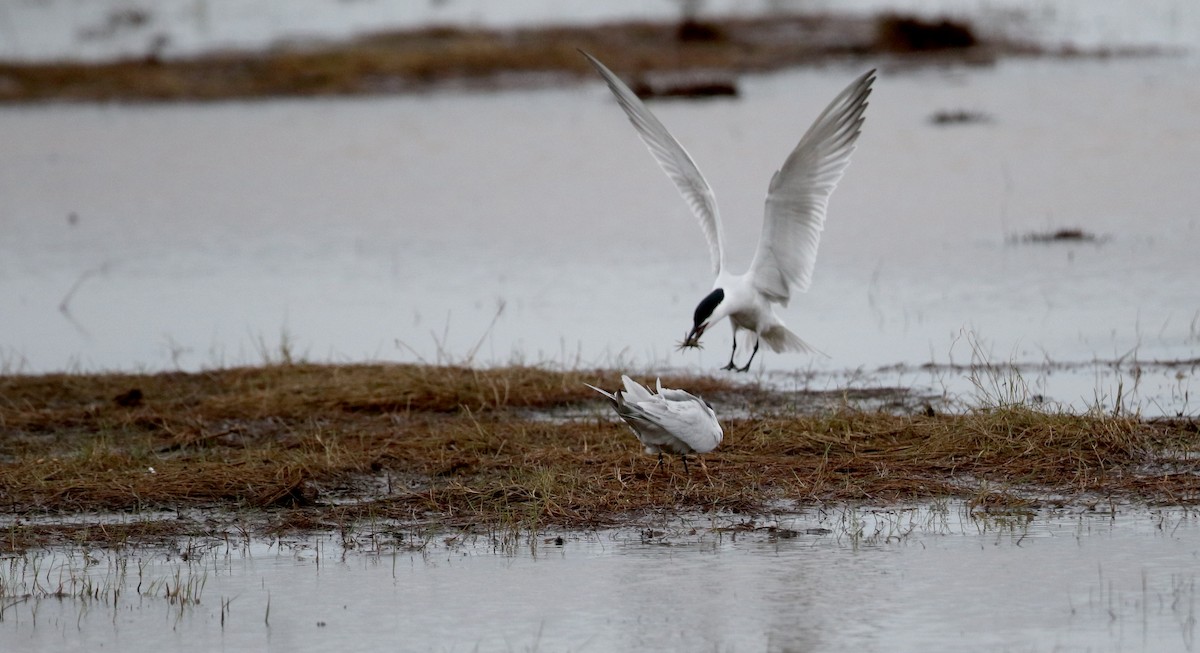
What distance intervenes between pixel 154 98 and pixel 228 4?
8.04 m

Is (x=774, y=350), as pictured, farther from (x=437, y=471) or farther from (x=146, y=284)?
(x=146, y=284)

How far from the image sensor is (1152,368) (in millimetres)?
9492

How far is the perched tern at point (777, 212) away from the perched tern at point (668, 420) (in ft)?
5.38

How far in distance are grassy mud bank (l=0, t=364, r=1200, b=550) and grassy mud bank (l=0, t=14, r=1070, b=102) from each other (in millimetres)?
19293

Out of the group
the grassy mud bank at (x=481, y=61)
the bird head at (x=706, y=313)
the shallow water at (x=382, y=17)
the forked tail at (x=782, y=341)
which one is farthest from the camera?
the shallow water at (x=382, y=17)

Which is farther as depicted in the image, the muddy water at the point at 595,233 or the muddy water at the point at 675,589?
the muddy water at the point at 595,233

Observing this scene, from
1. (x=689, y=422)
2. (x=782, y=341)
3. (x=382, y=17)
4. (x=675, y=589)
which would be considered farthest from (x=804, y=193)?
(x=382, y=17)

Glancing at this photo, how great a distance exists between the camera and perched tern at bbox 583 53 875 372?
29.4ft

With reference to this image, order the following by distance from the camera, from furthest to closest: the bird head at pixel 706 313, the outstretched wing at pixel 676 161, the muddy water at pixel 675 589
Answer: the outstretched wing at pixel 676 161 → the bird head at pixel 706 313 → the muddy water at pixel 675 589

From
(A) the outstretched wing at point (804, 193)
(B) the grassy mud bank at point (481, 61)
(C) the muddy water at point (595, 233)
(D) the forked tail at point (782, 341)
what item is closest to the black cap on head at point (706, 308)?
(A) the outstretched wing at point (804, 193)

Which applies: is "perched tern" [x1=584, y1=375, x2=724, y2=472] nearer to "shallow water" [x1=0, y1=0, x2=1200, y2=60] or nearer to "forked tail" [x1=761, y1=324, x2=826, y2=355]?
"forked tail" [x1=761, y1=324, x2=826, y2=355]

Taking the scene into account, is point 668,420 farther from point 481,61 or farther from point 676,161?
point 481,61

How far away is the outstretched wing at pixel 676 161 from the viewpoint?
375 inches

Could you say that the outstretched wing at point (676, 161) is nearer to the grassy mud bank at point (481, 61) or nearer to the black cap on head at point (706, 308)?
the black cap on head at point (706, 308)
